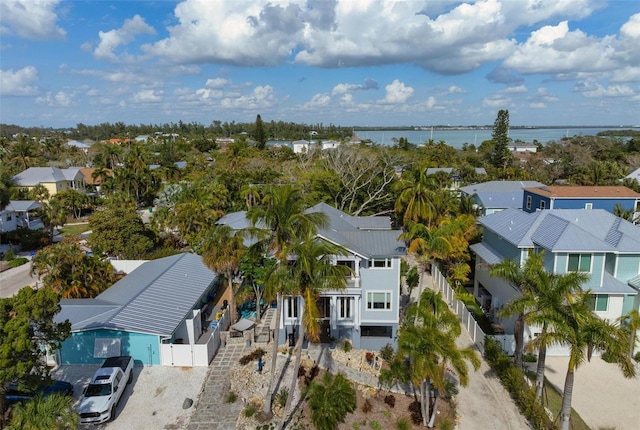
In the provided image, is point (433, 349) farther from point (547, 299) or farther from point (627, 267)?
point (627, 267)

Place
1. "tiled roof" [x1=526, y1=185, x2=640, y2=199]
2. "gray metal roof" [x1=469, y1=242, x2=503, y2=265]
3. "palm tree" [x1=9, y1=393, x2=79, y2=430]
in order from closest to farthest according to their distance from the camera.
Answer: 1. "palm tree" [x1=9, y1=393, x2=79, y2=430]
2. "gray metal roof" [x1=469, y1=242, x2=503, y2=265]
3. "tiled roof" [x1=526, y1=185, x2=640, y2=199]

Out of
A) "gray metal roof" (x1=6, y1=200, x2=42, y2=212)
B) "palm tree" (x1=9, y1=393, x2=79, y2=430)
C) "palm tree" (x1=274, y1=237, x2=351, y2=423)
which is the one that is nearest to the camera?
"palm tree" (x1=9, y1=393, x2=79, y2=430)

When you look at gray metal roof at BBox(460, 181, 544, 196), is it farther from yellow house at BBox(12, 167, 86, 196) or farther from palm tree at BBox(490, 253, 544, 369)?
yellow house at BBox(12, 167, 86, 196)

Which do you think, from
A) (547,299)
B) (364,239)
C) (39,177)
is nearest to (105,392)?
(364,239)

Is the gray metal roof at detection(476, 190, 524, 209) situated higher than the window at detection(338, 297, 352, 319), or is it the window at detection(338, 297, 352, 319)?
the gray metal roof at detection(476, 190, 524, 209)

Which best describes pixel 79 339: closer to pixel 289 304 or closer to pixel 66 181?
pixel 289 304

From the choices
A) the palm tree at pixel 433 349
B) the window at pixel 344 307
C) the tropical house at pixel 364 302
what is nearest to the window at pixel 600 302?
the tropical house at pixel 364 302

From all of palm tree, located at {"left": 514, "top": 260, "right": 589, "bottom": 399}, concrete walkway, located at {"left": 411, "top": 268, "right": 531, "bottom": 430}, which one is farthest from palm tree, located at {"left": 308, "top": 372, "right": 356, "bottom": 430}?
palm tree, located at {"left": 514, "top": 260, "right": 589, "bottom": 399}

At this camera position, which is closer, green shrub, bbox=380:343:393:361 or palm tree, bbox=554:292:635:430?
palm tree, bbox=554:292:635:430
